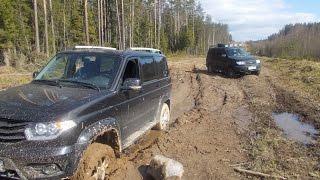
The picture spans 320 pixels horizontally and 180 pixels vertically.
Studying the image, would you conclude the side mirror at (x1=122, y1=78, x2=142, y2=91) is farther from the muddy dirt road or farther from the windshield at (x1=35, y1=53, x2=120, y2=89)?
the muddy dirt road

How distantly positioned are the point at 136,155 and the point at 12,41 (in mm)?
34176

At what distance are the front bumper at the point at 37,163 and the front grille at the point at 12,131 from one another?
5.3 inches

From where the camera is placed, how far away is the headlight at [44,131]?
5.13 meters

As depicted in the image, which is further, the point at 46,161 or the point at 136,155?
the point at 136,155

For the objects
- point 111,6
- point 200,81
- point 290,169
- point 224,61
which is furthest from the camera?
point 111,6

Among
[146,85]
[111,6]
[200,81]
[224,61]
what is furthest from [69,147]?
[111,6]

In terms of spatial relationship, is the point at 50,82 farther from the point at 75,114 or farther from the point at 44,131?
the point at 44,131

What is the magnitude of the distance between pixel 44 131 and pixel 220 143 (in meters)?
4.84

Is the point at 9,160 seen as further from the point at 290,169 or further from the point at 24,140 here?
the point at 290,169

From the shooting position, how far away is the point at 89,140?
18.4ft

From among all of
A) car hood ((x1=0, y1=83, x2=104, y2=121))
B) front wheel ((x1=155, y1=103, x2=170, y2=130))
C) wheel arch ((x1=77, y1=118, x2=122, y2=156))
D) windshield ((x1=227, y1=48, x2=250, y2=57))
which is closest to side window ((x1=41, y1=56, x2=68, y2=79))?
car hood ((x1=0, y1=83, x2=104, y2=121))

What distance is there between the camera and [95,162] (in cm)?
575

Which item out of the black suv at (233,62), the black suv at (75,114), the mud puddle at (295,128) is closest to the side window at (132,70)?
the black suv at (75,114)

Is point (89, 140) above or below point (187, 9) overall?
below
